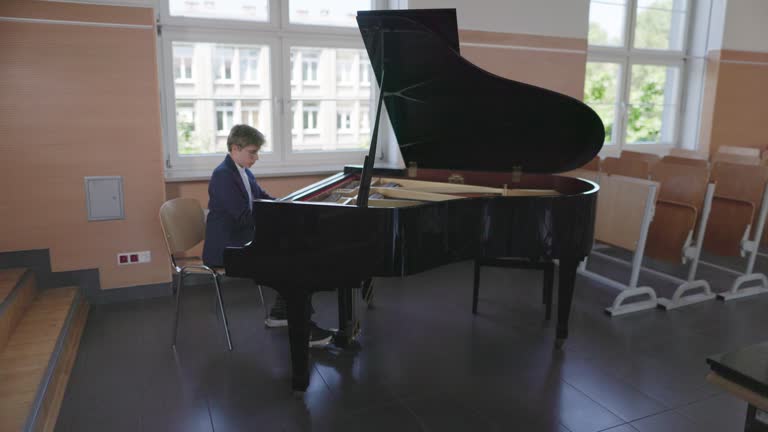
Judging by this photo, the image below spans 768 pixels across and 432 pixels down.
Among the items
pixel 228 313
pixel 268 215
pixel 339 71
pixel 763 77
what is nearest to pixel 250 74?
pixel 339 71

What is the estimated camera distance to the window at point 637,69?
231 inches

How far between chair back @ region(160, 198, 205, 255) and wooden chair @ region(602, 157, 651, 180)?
337cm

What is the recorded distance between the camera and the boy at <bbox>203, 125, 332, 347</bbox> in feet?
9.44

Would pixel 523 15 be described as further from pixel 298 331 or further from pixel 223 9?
pixel 298 331

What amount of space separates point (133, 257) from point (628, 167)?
3.85 metres

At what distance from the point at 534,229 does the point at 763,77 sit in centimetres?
558

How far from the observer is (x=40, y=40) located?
3184mm

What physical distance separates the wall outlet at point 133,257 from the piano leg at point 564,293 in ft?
8.63

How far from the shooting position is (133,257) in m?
3.61

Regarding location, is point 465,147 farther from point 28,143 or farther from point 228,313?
point 28,143

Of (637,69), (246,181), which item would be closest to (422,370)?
(246,181)

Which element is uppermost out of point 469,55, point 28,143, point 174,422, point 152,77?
point 469,55

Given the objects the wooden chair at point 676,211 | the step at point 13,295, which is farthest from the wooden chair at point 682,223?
the step at point 13,295

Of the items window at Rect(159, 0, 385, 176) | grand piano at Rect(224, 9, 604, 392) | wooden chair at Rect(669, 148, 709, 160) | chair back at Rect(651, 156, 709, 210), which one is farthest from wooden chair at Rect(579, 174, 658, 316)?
wooden chair at Rect(669, 148, 709, 160)
